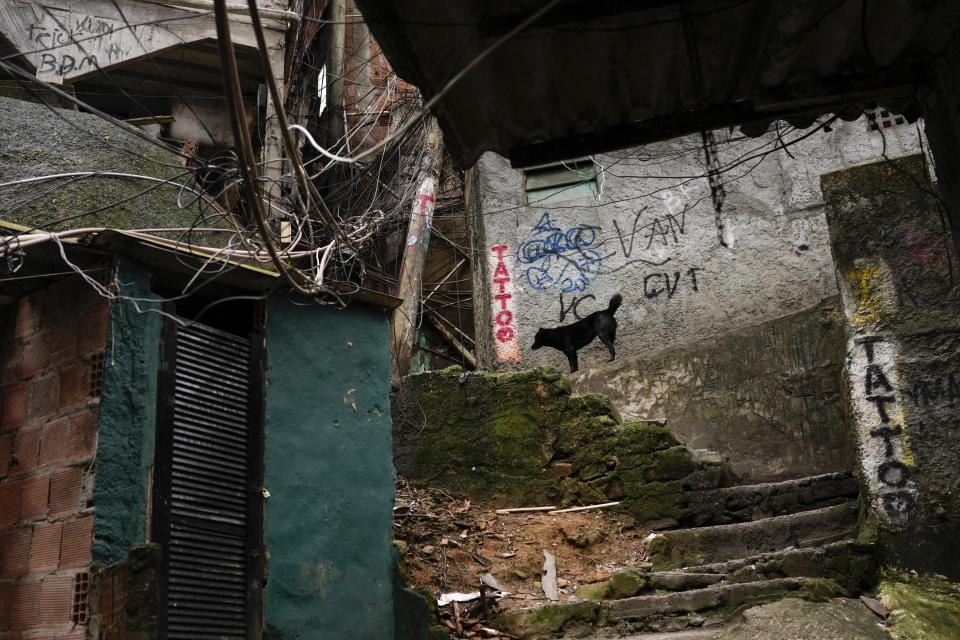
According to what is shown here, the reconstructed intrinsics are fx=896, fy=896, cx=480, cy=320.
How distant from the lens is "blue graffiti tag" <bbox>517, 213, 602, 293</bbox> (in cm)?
1177

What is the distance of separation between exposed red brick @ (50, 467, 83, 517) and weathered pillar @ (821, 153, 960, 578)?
5261mm

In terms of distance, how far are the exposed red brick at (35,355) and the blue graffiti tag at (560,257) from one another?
702 cm

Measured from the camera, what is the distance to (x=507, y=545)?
320 inches

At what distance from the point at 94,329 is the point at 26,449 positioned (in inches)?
37.1

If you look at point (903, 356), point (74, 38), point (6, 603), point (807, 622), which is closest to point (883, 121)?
point (903, 356)

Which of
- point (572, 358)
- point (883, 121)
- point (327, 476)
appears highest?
point (883, 121)

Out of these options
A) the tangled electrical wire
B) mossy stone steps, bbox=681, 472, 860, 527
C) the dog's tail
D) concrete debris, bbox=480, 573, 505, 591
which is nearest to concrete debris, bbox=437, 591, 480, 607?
concrete debris, bbox=480, 573, 505, 591

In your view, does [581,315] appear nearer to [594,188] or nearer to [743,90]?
[594,188]

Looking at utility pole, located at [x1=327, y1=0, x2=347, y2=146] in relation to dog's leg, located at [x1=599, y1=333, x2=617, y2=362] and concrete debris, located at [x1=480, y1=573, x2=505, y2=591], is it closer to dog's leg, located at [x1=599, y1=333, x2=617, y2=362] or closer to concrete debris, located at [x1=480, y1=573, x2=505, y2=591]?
dog's leg, located at [x1=599, y1=333, x2=617, y2=362]

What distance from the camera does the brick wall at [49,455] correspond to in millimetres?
5145

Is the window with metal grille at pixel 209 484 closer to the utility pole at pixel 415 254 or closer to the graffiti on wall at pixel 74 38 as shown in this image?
the utility pole at pixel 415 254

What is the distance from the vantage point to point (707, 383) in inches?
385

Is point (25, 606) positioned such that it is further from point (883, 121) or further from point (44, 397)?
point (883, 121)

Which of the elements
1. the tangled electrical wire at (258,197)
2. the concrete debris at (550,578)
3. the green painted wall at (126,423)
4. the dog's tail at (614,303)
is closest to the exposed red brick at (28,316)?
the tangled electrical wire at (258,197)
